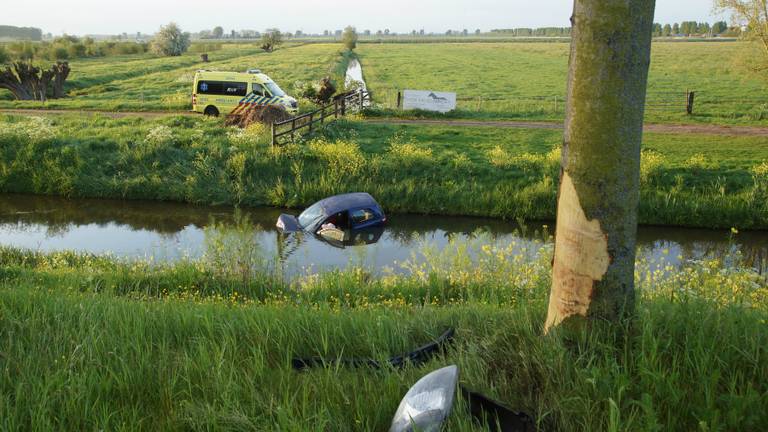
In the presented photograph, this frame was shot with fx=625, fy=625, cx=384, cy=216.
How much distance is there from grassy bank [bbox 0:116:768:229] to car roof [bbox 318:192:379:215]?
232 centimetres

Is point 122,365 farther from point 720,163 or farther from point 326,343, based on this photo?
point 720,163

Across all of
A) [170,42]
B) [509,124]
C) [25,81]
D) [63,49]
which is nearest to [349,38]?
[170,42]

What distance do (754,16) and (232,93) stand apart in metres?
22.0

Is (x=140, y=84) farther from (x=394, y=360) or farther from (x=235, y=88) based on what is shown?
(x=394, y=360)

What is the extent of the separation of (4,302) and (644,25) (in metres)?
5.23

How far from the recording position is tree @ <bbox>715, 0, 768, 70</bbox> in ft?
80.4

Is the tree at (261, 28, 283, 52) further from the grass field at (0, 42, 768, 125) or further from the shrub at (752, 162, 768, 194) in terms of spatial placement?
the shrub at (752, 162, 768, 194)

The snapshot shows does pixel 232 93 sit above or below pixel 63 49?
below

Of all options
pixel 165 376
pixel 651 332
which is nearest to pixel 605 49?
pixel 651 332

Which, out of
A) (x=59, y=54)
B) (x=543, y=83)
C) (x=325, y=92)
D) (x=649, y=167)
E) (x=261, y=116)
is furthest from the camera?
(x=59, y=54)

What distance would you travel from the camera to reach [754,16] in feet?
80.9

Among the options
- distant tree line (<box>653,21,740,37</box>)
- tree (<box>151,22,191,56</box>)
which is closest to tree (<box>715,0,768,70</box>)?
tree (<box>151,22,191,56</box>)

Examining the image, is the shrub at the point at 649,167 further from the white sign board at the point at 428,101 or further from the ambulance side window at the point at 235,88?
the ambulance side window at the point at 235,88

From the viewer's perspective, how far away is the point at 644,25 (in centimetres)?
345
